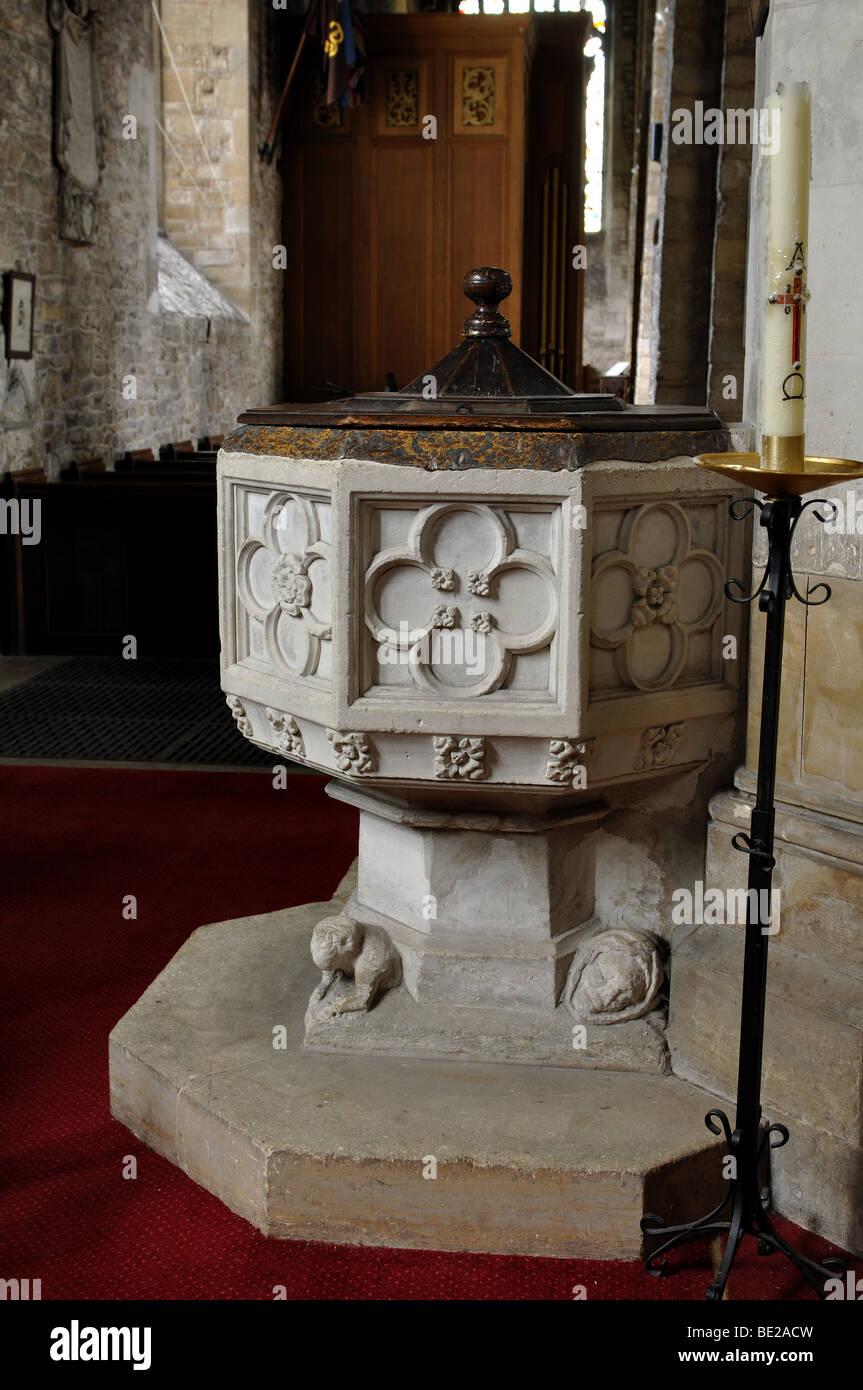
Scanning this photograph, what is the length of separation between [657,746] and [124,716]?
3.47 m

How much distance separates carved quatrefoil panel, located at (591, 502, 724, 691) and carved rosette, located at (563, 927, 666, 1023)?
1.46 ft

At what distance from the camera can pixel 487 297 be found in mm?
2287

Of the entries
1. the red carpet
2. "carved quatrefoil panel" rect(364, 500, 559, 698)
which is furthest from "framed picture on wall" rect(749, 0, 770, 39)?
the red carpet

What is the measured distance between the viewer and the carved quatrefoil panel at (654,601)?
205 centimetres

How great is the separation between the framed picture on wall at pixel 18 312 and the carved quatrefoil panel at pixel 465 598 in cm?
525

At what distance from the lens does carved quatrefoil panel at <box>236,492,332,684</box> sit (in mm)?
2115

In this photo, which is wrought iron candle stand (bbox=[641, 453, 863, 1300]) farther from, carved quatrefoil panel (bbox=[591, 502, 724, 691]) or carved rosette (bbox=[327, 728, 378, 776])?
carved rosette (bbox=[327, 728, 378, 776])

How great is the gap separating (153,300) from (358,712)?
25.3 feet

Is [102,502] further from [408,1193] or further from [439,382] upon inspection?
[408,1193]

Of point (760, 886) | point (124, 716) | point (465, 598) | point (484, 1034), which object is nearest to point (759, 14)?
point (465, 598)

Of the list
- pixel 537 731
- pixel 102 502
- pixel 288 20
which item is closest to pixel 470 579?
pixel 537 731

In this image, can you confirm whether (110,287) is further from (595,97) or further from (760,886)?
(595,97)

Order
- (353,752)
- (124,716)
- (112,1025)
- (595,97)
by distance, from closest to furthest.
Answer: (353,752)
(112,1025)
(124,716)
(595,97)

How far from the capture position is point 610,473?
198 centimetres
